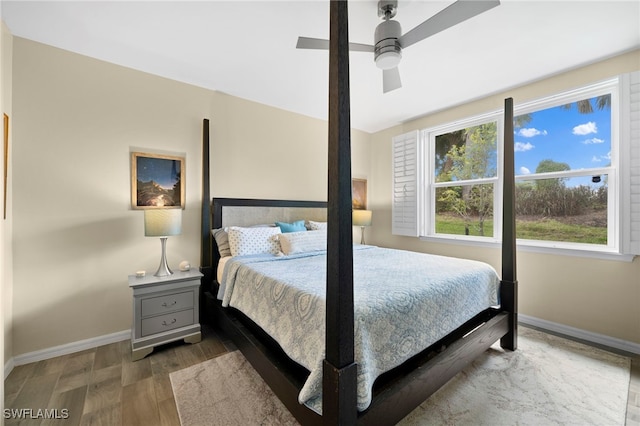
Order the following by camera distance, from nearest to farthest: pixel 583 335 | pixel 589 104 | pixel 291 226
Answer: pixel 583 335, pixel 589 104, pixel 291 226

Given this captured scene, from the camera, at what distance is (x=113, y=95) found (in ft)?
8.30

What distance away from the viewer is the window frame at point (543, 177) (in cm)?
244

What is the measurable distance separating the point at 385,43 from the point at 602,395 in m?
2.82

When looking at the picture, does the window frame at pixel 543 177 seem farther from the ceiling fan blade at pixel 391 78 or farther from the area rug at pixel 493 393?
the ceiling fan blade at pixel 391 78

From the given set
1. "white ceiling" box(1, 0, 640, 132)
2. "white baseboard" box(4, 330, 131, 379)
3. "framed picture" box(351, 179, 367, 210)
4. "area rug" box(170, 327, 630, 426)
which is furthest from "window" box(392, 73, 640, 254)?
"white baseboard" box(4, 330, 131, 379)

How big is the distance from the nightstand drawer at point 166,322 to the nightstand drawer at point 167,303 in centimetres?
5

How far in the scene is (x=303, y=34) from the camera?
85.0 inches

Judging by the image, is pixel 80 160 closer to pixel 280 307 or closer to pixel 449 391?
pixel 280 307

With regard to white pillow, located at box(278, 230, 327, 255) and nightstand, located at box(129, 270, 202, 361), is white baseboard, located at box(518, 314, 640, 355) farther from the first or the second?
nightstand, located at box(129, 270, 202, 361)

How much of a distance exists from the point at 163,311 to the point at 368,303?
6.23 ft

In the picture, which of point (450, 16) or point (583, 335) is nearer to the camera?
point (450, 16)

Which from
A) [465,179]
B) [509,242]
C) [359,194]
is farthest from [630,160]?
[359,194]

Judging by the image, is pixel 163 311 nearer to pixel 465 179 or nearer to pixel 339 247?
pixel 339 247

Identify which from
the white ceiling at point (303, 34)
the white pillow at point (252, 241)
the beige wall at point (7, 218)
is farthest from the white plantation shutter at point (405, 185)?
the beige wall at point (7, 218)
